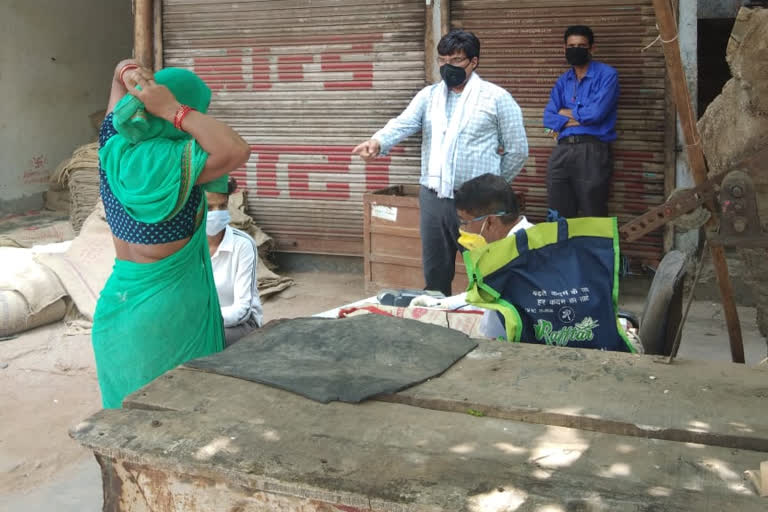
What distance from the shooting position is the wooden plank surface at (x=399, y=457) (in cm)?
166

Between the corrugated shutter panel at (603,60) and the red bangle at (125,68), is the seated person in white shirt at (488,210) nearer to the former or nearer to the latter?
the red bangle at (125,68)

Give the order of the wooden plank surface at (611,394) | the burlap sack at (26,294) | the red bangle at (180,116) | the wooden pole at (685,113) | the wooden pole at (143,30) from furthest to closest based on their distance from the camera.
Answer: the wooden pole at (143,30) < the burlap sack at (26,294) < the red bangle at (180,116) < the wooden pole at (685,113) < the wooden plank surface at (611,394)

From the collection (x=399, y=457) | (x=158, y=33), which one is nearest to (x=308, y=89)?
(x=158, y=33)

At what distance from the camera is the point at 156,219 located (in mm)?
2801

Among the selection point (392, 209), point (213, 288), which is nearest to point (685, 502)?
point (213, 288)

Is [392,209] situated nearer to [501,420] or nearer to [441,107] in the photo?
[441,107]

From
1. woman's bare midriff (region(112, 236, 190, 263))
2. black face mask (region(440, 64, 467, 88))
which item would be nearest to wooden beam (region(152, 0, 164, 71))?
black face mask (region(440, 64, 467, 88))

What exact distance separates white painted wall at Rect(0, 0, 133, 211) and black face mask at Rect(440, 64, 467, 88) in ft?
22.1

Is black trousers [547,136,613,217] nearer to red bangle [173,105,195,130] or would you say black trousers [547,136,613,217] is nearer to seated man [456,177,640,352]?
seated man [456,177,640,352]

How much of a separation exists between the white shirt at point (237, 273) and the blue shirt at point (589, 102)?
3.13 meters

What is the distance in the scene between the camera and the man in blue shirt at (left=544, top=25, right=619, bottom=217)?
20.2ft

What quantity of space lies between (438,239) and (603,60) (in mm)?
2166

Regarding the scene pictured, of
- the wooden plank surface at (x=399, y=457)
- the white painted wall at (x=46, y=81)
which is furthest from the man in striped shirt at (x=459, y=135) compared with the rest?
the white painted wall at (x=46, y=81)

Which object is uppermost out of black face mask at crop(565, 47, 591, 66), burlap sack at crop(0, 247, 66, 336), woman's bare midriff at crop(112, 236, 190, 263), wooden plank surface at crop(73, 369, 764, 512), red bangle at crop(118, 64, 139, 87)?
black face mask at crop(565, 47, 591, 66)
